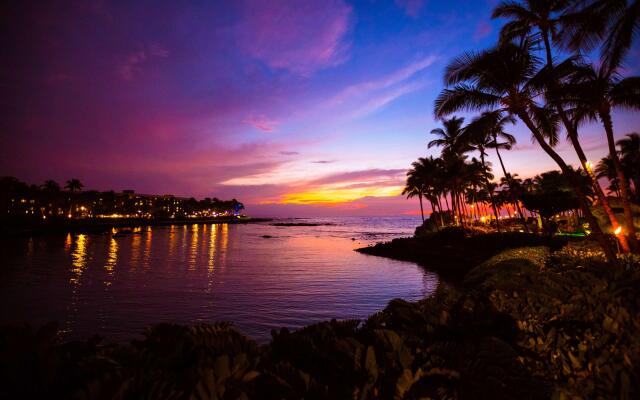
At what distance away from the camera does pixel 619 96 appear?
577 inches

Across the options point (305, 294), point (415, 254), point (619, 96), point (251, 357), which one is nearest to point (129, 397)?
point (251, 357)

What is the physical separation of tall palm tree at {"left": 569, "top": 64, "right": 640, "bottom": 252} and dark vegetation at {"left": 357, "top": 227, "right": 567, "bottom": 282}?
867 cm

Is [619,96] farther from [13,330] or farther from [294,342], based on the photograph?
[13,330]

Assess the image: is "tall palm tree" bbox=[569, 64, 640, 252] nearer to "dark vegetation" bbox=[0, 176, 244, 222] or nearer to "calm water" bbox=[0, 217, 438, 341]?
"calm water" bbox=[0, 217, 438, 341]

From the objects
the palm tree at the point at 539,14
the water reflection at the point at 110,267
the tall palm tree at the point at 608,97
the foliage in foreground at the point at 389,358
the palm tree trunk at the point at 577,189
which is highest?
the palm tree at the point at 539,14

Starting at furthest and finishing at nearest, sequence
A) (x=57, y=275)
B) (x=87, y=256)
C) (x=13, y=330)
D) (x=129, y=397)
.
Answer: (x=87, y=256)
(x=57, y=275)
(x=13, y=330)
(x=129, y=397)

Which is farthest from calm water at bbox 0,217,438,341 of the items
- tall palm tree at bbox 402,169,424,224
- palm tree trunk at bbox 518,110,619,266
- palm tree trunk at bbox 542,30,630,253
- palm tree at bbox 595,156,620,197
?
palm tree at bbox 595,156,620,197

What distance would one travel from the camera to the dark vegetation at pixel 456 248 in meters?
22.1

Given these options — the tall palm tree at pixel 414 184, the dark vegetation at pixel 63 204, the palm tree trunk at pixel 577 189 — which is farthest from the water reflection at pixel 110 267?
the dark vegetation at pixel 63 204

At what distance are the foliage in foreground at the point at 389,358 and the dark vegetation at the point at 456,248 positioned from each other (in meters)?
16.0

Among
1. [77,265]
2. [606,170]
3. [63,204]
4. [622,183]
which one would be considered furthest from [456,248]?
[63,204]

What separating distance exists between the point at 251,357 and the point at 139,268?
2230 cm

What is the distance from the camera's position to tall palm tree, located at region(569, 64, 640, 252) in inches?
468

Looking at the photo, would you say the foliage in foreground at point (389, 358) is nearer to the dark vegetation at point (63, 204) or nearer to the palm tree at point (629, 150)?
the palm tree at point (629, 150)
